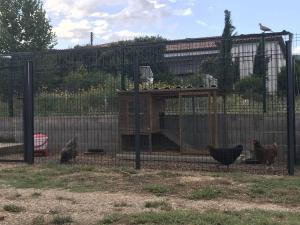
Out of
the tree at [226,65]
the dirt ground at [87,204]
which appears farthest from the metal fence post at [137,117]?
the dirt ground at [87,204]

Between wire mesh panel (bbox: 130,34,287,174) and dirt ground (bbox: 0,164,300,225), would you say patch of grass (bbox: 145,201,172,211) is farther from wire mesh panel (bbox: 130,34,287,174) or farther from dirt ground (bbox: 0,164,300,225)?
wire mesh panel (bbox: 130,34,287,174)

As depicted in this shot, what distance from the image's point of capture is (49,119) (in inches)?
635

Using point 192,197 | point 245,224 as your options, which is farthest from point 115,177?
point 245,224

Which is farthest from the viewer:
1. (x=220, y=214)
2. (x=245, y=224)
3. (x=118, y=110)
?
(x=118, y=110)

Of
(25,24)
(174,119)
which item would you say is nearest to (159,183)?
(174,119)

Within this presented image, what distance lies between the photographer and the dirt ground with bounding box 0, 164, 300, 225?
7.88 meters

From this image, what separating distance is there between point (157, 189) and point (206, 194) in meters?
0.92

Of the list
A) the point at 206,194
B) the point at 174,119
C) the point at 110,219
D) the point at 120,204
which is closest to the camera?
the point at 110,219

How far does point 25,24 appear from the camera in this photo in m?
32.1

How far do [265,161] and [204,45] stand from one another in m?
3.65

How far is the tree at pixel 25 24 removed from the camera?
31938 mm

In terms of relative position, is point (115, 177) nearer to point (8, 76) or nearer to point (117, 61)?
point (117, 61)

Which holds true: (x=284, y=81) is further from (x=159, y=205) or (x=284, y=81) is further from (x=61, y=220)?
(x=61, y=220)

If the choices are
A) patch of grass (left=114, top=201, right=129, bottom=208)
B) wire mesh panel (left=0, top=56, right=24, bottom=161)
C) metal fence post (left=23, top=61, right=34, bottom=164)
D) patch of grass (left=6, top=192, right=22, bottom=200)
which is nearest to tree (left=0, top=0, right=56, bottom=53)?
wire mesh panel (left=0, top=56, right=24, bottom=161)
